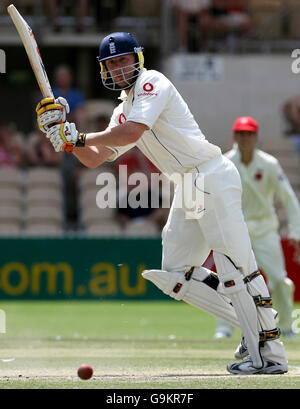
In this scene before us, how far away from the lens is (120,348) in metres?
7.81

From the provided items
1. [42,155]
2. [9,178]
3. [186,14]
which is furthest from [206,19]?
[9,178]

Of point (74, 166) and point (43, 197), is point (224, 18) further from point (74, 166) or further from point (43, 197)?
point (43, 197)

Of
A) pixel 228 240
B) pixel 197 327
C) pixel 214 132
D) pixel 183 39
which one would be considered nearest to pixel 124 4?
pixel 183 39

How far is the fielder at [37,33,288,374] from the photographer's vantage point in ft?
19.4

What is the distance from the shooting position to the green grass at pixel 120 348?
5609 mm

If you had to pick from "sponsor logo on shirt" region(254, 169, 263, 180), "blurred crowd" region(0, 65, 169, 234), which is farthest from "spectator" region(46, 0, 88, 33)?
"sponsor logo on shirt" region(254, 169, 263, 180)

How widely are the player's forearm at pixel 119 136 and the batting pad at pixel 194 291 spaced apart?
0.82 meters

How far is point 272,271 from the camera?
9.34m

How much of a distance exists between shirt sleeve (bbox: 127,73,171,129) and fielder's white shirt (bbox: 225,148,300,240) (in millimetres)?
3046

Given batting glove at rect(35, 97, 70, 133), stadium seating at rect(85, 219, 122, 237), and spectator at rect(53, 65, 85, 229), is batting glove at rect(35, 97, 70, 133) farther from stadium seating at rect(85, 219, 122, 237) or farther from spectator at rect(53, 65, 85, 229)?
spectator at rect(53, 65, 85, 229)

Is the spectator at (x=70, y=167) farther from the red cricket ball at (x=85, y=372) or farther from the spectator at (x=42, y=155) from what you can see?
the red cricket ball at (x=85, y=372)

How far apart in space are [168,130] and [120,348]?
2403 millimetres

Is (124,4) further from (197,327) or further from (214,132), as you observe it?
(197,327)

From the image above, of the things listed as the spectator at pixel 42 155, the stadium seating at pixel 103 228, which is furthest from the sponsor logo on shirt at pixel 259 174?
the spectator at pixel 42 155
